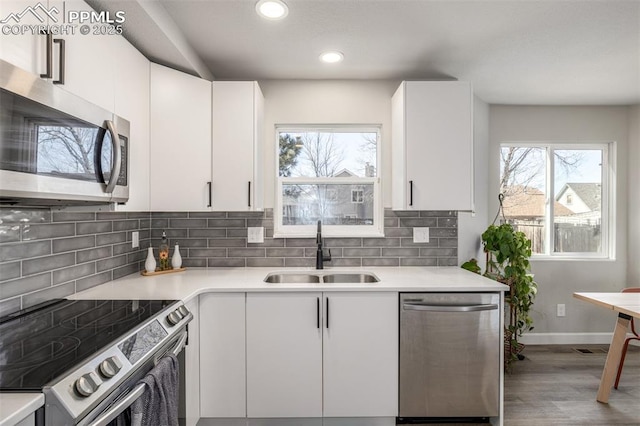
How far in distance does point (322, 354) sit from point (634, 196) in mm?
3497

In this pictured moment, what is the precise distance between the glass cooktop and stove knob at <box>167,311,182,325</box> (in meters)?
0.05

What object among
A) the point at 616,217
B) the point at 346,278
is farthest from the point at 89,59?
the point at 616,217

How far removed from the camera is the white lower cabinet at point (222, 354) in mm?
2057

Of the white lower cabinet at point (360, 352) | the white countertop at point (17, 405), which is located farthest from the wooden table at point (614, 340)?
the white countertop at point (17, 405)

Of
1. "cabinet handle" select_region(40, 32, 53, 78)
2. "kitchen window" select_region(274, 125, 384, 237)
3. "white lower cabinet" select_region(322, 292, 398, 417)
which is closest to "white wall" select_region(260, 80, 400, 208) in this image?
"kitchen window" select_region(274, 125, 384, 237)

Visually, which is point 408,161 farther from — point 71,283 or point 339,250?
point 71,283

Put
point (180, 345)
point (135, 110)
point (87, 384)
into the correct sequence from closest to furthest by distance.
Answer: point (87, 384)
point (180, 345)
point (135, 110)

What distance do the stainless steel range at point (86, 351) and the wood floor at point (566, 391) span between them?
218 cm

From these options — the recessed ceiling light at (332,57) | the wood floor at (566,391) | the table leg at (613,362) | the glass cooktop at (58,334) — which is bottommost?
the wood floor at (566,391)

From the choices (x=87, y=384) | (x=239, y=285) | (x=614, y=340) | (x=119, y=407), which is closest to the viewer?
(x=87, y=384)

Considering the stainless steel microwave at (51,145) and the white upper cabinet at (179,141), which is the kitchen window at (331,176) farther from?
the stainless steel microwave at (51,145)

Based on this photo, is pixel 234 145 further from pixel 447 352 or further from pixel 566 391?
pixel 566 391

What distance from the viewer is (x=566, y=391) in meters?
2.61

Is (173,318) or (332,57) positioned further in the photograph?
(332,57)
